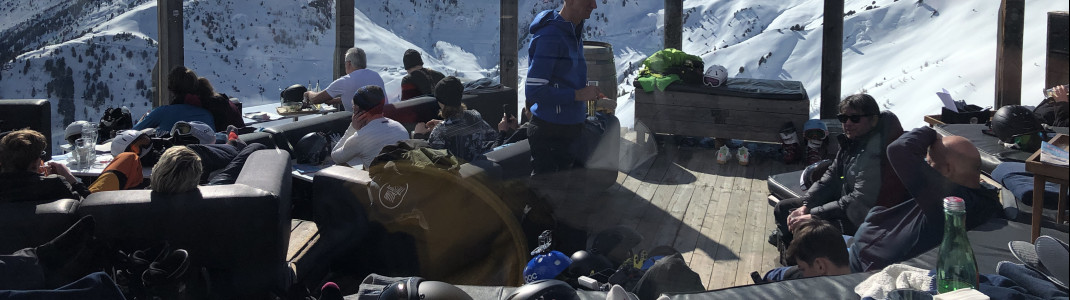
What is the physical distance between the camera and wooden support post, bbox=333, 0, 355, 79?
9156mm

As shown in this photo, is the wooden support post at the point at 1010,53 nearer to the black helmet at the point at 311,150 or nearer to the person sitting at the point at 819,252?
the person sitting at the point at 819,252

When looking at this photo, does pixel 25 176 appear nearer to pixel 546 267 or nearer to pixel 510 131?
pixel 546 267

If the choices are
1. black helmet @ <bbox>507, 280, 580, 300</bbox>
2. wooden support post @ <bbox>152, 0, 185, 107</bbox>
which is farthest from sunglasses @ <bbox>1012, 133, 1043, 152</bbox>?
wooden support post @ <bbox>152, 0, 185, 107</bbox>

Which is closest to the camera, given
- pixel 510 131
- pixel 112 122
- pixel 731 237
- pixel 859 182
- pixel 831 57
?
pixel 859 182

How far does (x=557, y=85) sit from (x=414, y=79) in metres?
2.72

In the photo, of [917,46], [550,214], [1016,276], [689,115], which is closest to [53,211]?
[550,214]

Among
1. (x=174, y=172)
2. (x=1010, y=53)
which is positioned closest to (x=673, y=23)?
(x=1010, y=53)

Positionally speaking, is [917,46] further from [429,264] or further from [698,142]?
[429,264]

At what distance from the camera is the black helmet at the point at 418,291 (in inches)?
94.5

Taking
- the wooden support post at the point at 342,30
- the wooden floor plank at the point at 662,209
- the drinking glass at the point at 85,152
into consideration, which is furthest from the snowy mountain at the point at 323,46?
the drinking glass at the point at 85,152

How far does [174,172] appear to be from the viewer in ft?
12.2

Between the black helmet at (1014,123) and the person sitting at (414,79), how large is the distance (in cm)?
442

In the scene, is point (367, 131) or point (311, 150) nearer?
point (367, 131)

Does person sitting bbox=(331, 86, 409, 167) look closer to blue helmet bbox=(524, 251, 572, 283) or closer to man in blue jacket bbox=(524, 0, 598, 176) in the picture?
man in blue jacket bbox=(524, 0, 598, 176)
